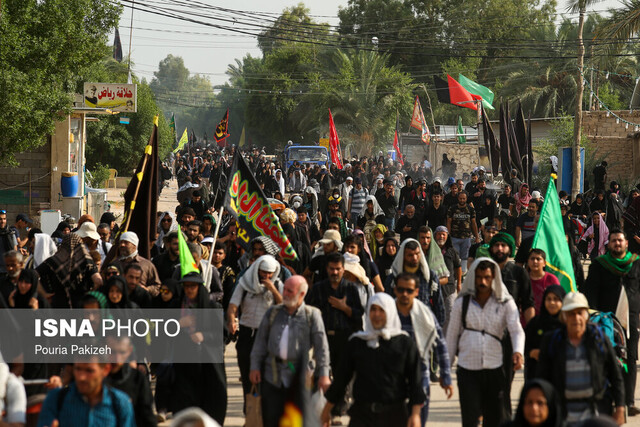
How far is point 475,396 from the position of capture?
6523mm

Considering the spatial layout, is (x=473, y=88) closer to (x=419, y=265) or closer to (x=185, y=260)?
(x=419, y=265)

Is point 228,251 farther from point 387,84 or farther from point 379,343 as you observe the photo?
point 387,84

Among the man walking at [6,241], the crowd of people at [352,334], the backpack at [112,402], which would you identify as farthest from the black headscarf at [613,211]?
Result: the backpack at [112,402]

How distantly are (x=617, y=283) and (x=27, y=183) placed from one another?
17.4 metres

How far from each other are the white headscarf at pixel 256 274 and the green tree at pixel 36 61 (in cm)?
1177

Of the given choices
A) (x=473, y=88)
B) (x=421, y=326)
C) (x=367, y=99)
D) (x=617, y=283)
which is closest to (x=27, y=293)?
(x=421, y=326)

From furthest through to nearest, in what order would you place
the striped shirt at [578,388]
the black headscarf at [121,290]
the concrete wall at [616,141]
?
the concrete wall at [616,141] < the black headscarf at [121,290] < the striped shirt at [578,388]

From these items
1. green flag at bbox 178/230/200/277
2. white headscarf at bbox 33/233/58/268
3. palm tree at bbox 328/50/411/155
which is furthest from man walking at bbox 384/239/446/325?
palm tree at bbox 328/50/411/155

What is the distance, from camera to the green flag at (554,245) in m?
8.47

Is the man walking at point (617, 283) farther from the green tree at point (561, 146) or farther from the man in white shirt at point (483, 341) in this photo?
the green tree at point (561, 146)

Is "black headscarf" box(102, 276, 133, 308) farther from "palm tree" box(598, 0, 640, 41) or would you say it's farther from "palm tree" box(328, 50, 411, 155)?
"palm tree" box(328, 50, 411, 155)

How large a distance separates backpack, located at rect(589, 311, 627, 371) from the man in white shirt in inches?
20.1

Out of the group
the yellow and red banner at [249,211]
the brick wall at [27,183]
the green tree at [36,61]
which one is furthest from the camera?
the brick wall at [27,183]

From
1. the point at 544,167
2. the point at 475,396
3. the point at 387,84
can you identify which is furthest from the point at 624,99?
the point at 475,396
